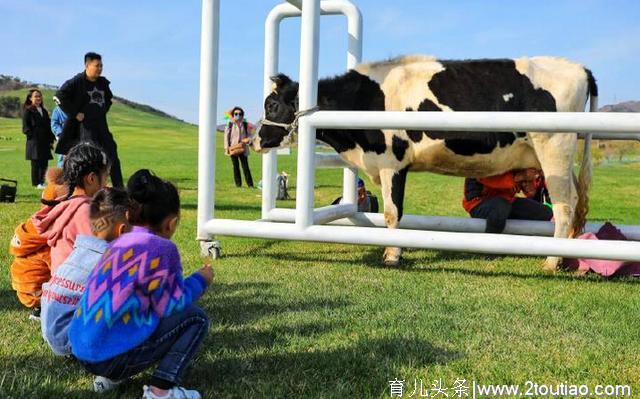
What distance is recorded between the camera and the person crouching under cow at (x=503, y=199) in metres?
6.06

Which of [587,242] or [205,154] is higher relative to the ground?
[205,154]

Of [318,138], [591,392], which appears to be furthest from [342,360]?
[318,138]

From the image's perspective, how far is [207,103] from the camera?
220 inches

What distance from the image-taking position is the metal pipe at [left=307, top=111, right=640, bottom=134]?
4.11 meters

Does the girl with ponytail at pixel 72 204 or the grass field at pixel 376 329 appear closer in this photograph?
the grass field at pixel 376 329

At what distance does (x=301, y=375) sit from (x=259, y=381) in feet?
0.61

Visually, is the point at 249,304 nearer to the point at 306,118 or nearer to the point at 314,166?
the point at 314,166

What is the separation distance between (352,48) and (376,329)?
4.19 meters

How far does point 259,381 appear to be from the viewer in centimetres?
269

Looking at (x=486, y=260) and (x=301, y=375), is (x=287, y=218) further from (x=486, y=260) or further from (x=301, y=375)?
(x=301, y=375)

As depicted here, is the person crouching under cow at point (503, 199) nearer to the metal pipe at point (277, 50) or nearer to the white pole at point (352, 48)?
the white pole at point (352, 48)

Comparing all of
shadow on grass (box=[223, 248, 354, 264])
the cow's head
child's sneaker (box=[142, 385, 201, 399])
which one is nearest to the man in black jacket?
the cow's head

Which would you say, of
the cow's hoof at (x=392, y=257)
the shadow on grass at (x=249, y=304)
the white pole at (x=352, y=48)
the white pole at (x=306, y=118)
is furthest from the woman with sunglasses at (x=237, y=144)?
the shadow on grass at (x=249, y=304)

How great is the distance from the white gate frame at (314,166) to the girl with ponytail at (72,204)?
178cm
